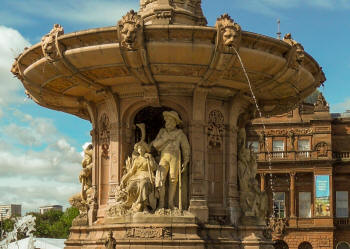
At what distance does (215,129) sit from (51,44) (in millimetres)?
4202

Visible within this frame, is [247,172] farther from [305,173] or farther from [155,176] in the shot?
[305,173]

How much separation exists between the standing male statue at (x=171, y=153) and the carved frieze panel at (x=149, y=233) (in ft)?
2.30

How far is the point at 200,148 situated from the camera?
15.7m

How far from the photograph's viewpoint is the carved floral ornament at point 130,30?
545 inches

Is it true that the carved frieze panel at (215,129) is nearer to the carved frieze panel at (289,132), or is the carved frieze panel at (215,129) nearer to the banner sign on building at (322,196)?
the banner sign on building at (322,196)

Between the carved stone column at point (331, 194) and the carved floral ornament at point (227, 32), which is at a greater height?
the carved floral ornament at point (227, 32)

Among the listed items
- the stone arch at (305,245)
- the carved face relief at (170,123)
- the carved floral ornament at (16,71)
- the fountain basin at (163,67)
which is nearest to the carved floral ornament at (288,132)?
the stone arch at (305,245)

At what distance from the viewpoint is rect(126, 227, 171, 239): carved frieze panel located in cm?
1442

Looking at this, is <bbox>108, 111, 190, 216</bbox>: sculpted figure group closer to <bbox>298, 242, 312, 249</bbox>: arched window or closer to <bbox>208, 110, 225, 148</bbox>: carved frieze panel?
<bbox>208, 110, 225, 148</bbox>: carved frieze panel

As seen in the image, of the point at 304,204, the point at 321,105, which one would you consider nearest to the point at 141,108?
the point at 304,204

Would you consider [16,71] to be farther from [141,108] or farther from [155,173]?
[155,173]

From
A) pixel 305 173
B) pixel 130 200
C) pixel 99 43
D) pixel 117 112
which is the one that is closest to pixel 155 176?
pixel 130 200

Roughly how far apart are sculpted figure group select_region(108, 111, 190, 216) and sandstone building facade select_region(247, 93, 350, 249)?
48.2m

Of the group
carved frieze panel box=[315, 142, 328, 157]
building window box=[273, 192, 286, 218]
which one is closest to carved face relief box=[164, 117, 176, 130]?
building window box=[273, 192, 286, 218]
